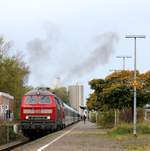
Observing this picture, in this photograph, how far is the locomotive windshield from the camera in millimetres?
40594

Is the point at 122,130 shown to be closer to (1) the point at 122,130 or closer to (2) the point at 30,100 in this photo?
(1) the point at 122,130

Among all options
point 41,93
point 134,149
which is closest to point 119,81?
point 41,93

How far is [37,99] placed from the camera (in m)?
40.7

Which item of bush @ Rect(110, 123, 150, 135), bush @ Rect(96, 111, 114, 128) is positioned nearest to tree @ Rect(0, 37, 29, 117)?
bush @ Rect(96, 111, 114, 128)

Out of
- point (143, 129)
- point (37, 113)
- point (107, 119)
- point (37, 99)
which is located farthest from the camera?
point (107, 119)

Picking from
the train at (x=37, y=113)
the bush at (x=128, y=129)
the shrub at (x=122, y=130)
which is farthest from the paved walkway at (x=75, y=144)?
the bush at (x=128, y=129)

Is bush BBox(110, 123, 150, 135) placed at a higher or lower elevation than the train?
lower

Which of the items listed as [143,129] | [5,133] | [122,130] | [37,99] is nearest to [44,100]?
[37,99]

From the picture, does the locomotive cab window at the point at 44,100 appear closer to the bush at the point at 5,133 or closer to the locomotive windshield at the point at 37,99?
the locomotive windshield at the point at 37,99

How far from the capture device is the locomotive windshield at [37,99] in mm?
40594

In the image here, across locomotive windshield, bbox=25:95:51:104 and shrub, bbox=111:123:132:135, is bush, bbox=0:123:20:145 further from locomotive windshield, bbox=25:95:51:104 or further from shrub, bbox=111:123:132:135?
shrub, bbox=111:123:132:135

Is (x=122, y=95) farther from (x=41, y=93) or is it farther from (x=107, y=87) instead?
(x=41, y=93)

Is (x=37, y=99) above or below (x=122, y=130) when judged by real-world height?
above

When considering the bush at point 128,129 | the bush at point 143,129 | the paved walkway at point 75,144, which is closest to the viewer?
the paved walkway at point 75,144
